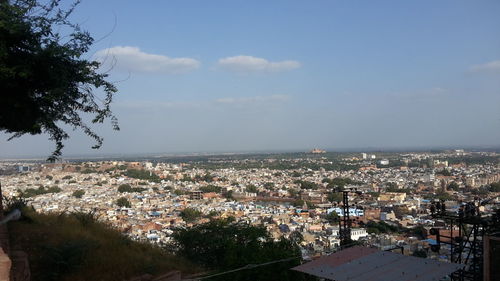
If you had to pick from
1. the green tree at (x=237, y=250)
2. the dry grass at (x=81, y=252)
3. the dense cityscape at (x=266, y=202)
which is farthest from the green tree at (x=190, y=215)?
the dry grass at (x=81, y=252)

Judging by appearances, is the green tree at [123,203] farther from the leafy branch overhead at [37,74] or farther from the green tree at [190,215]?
the leafy branch overhead at [37,74]

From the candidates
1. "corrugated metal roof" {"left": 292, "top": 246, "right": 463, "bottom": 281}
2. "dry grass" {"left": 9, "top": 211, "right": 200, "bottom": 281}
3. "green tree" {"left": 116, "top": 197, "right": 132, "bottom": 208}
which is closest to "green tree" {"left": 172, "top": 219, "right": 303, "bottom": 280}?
"dry grass" {"left": 9, "top": 211, "right": 200, "bottom": 281}

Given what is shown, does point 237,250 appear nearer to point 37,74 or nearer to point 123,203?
point 37,74

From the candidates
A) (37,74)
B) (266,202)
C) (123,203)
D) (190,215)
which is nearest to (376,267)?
(37,74)

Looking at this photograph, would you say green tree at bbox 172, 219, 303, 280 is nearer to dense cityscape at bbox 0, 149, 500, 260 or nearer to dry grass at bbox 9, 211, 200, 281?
dry grass at bbox 9, 211, 200, 281

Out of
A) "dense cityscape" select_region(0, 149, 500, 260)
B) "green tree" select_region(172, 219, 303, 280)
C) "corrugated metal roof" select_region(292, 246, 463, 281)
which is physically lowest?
"dense cityscape" select_region(0, 149, 500, 260)
